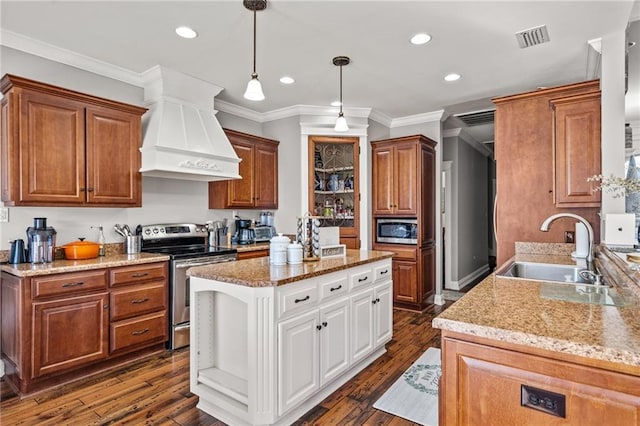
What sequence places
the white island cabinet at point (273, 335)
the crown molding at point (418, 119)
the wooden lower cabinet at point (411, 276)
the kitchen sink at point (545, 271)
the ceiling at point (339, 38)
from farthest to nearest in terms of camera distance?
the crown molding at point (418, 119) < the wooden lower cabinet at point (411, 276) < the ceiling at point (339, 38) < the kitchen sink at point (545, 271) < the white island cabinet at point (273, 335)

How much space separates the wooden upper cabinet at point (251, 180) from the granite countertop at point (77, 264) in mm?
1262

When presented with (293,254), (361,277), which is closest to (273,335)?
(293,254)

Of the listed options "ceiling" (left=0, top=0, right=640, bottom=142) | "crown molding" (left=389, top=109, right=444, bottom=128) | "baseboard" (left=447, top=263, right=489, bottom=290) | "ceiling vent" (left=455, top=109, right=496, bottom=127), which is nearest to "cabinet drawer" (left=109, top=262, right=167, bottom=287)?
"ceiling" (left=0, top=0, right=640, bottom=142)

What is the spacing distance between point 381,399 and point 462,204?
15.2 ft

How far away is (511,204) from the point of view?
334 cm

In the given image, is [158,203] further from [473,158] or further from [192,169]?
[473,158]

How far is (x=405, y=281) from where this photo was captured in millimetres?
4770

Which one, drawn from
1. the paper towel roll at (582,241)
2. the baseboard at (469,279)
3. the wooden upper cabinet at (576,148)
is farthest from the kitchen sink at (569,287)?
the baseboard at (469,279)

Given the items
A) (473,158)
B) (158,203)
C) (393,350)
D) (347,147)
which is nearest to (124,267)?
(158,203)

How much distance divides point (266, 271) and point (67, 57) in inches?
107

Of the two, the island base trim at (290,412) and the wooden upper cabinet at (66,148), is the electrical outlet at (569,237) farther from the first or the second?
the wooden upper cabinet at (66,148)

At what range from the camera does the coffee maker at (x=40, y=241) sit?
2.82 meters

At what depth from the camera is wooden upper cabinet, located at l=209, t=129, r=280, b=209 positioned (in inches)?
172

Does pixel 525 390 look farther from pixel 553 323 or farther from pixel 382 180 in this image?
pixel 382 180
